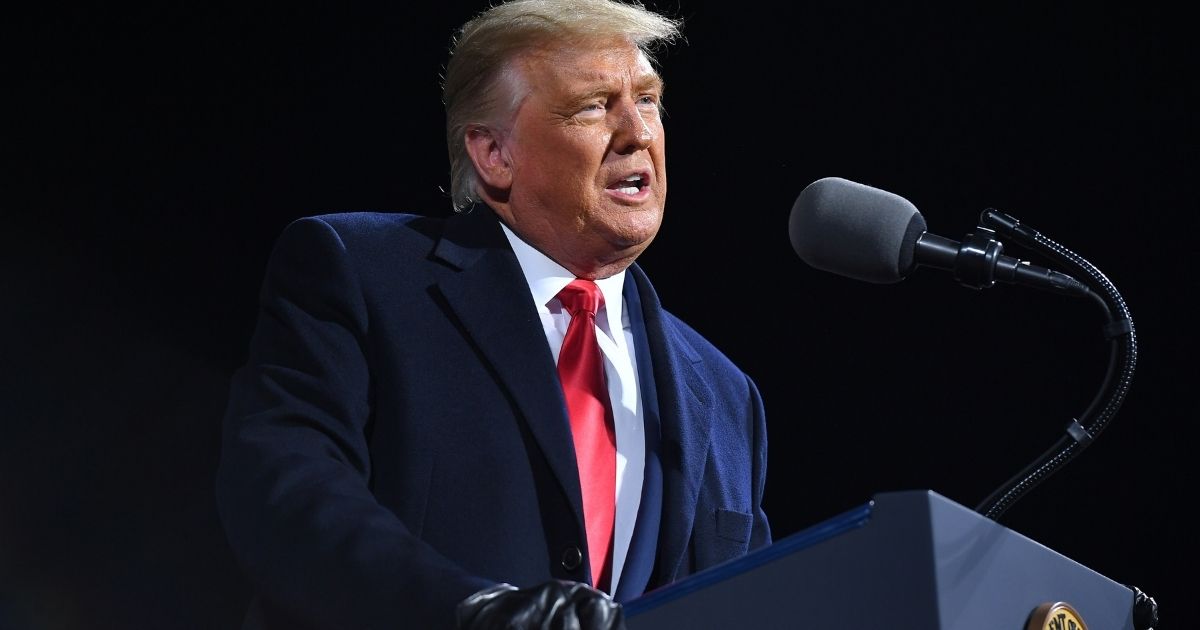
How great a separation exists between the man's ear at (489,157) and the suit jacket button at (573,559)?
1.92ft

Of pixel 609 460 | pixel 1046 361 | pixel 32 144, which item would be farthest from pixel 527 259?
pixel 1046 361

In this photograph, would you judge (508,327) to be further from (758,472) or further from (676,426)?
(758,472)

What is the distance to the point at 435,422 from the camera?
156 cm

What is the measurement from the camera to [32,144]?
105 inches

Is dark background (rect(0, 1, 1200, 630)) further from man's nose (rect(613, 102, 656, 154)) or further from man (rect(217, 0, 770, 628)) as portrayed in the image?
man's nose (rect(613, 102, 656, 154))

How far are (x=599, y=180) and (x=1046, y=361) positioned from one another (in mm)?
1476

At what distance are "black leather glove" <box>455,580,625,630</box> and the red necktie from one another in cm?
63

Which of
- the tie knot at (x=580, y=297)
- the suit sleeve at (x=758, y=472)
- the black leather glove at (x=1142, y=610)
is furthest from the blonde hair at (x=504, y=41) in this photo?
the black leather glove at (x=1142, y=610)

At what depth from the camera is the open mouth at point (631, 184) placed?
184 cm

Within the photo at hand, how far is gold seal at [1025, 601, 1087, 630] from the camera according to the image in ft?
3.46

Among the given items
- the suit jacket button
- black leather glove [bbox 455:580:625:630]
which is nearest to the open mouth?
the suit jacket button

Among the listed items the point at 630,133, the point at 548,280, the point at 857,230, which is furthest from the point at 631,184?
the point at 857,230

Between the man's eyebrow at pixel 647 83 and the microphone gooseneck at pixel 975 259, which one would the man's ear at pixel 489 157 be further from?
the microphone gooseneck at pixel 975 259

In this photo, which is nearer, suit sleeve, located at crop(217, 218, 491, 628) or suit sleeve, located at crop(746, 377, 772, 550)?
suit sleeve, located at crop(217, 218, 491, 628)
